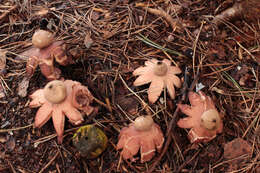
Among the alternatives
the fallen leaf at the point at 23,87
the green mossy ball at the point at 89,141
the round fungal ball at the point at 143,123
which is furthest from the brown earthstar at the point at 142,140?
the fallen leaf at the point at 23,87

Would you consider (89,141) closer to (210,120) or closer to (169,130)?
(169,130)

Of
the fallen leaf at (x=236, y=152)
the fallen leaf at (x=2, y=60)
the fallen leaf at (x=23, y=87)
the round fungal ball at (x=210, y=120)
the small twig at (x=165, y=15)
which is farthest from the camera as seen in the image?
the small twig at (x=165, y=15)

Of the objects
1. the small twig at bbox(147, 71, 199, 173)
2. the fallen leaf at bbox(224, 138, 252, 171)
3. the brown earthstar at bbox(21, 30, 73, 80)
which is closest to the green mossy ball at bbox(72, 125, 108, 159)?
the small twig at bbox(147, 71, 199, 173)

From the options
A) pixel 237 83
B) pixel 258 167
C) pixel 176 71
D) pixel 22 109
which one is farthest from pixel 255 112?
pixel 22 109

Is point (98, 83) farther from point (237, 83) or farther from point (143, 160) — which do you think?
point (237, 83)

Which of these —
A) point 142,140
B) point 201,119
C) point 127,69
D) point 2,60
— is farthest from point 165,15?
point 2,60

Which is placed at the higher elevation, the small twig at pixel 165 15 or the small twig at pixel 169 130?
the small twig at pixel 165 15

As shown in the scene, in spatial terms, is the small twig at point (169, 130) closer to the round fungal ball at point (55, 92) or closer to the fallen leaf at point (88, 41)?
the round fungal ball at point (55, 92)

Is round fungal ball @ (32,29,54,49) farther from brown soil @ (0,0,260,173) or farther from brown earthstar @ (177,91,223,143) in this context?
brown earthstar @ (177,91,223,143)
